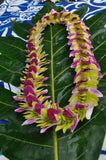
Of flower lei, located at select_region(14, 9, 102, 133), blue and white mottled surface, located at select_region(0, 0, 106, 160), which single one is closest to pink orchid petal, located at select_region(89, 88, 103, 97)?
flower lei, located at select_region(14, 9, 102, 133)

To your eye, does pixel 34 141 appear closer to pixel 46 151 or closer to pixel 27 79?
pixel 46 151

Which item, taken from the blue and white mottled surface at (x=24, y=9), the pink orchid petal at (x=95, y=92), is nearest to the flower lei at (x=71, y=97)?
the pink orchid petal at (x=95, y=92)

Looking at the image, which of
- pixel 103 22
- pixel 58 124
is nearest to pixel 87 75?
pixel 58 124

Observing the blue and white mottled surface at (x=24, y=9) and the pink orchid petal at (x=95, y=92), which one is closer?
the pink orchid petal at (x=95, y=92)

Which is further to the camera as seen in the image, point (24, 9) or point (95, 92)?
point (24, 9)

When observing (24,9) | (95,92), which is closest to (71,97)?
(95,92)

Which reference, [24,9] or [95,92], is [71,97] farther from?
[24,9]

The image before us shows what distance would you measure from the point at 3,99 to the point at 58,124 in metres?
0.15

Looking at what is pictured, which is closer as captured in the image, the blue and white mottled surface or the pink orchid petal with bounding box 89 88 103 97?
the pink orchid petal with bounding box 89 88 103 97

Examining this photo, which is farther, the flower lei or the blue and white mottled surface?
the blue and white mottled surface

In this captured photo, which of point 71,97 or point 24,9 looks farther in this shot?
point 24,9

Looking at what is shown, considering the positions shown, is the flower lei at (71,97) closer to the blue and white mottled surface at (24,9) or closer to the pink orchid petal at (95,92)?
the pink orchid petal at (95,92)

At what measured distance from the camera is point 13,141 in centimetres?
30

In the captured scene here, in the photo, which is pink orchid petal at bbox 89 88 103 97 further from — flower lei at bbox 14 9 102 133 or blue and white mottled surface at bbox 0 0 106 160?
blue and white mottled surface at bbox 0 0 106 160
